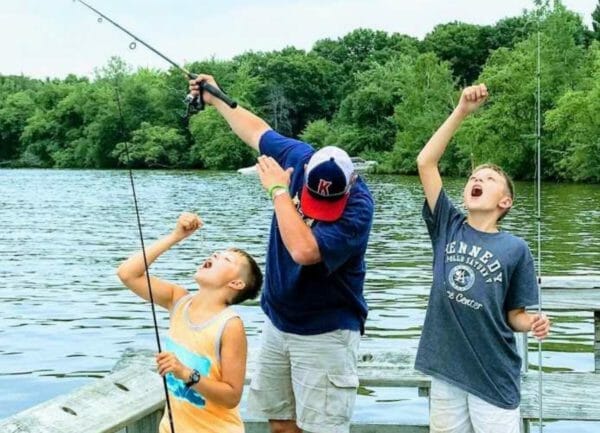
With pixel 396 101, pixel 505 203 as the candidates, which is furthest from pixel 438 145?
pixel 396 101

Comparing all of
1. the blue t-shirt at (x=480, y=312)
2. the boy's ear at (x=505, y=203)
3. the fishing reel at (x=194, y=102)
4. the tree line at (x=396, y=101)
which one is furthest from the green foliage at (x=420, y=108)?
the blue t-shirt at (x=480, y=312)

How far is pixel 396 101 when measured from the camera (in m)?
84.6

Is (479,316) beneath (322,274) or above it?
beneath

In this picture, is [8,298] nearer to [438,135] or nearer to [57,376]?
[57,376]

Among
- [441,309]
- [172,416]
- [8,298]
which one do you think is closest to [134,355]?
[172,416]

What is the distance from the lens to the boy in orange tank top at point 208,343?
11.0 feet

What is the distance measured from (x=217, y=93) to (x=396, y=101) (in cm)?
8153

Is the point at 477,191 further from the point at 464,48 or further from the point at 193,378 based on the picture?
the point at 464,48

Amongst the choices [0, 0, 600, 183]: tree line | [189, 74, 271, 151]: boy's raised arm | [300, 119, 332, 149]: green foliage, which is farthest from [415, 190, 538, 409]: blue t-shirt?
[300, 119, 332, 149]: green foliage

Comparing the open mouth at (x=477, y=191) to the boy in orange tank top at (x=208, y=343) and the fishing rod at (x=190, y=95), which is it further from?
the fishing rod at (x=190, y=95)

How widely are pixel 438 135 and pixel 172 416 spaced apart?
1.60 m

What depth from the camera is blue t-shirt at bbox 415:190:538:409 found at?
12.1ft

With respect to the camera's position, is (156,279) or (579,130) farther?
(579,130)

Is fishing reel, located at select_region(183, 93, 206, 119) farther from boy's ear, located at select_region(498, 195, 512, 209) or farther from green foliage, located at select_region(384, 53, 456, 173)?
green foliage, located at select_region(384, 53, 456, 173)
